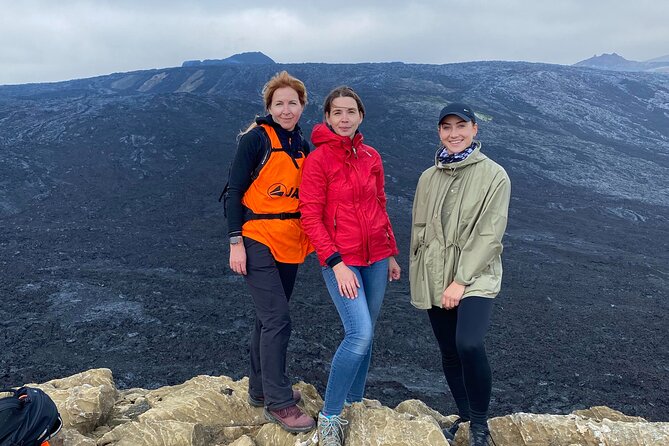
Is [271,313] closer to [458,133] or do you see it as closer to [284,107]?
[284,107]

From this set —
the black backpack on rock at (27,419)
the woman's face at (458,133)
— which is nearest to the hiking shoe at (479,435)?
the woman's face at (458,133)

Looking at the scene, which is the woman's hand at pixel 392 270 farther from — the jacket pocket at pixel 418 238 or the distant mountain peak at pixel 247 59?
the distant mountain peak at pixel 247 59

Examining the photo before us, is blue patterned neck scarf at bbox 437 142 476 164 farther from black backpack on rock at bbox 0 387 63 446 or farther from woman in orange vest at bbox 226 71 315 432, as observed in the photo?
black backpack on rock at bbox 0 387 63 446

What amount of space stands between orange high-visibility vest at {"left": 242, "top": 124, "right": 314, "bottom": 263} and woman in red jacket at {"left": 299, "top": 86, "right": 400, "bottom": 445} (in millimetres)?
148

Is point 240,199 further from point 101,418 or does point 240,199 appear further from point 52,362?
point 52,362

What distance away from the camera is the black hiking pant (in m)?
2.68

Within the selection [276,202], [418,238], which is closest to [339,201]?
[276,202]

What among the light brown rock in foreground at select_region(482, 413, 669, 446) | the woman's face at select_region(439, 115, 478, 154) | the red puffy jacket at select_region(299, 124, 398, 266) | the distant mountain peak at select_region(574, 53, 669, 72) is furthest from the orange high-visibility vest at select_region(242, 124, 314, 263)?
the distant mountain peak at select_region(574, 53, 669, 72)

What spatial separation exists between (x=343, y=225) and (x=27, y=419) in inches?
73.1

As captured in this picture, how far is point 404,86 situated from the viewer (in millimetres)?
31641

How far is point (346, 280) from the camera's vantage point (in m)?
2.47

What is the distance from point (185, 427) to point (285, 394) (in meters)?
0.65

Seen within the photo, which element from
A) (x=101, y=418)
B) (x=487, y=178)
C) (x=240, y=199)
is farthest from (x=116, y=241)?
(x=487, y=178)

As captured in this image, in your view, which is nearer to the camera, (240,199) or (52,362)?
(240,199)
